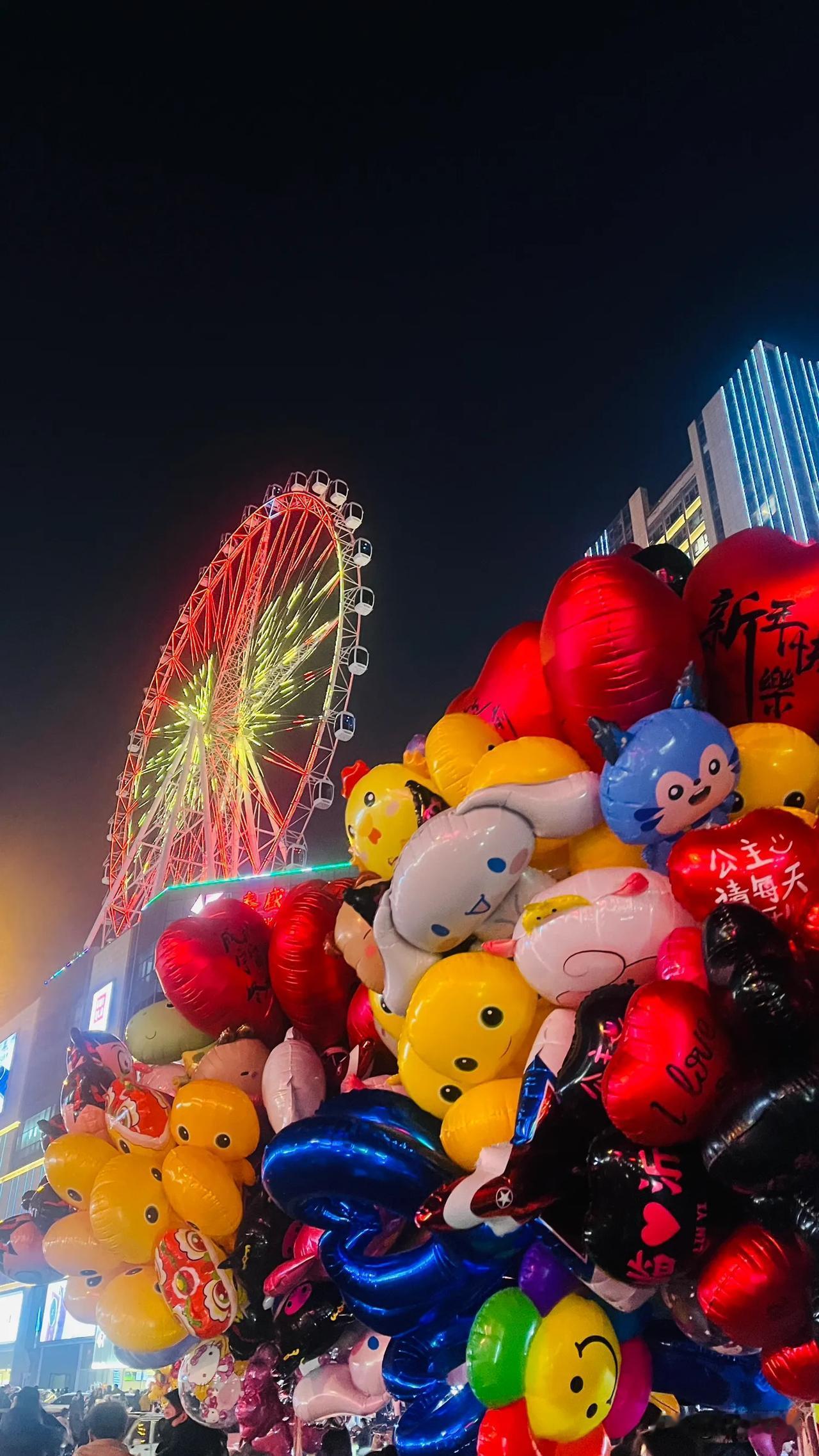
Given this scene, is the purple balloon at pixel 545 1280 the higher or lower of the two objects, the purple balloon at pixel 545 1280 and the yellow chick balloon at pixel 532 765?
the lower

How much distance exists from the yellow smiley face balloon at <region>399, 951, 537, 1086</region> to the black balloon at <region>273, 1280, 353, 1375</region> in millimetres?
1766

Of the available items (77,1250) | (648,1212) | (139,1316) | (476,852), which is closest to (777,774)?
(476,852)

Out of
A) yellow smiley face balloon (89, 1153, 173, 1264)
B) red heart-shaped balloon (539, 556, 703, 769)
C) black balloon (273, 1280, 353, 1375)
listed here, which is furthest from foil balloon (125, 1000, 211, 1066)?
red heart-shaped balloon (539, 556, 703, 769)

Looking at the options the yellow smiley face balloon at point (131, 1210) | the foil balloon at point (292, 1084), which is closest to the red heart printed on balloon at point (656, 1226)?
the foil balloon at point (292, 1084)

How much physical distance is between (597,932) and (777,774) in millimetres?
799

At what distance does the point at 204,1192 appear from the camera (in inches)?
187

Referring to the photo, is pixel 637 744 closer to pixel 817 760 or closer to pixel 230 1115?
pixel 817 760

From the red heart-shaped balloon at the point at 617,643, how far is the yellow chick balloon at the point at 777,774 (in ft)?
1.07

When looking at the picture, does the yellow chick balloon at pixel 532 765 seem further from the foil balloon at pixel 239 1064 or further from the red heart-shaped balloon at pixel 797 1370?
the foil balloon at pixel 239 1064

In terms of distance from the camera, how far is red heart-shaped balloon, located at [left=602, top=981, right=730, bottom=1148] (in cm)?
263

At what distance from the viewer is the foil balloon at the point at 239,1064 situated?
5117 mm

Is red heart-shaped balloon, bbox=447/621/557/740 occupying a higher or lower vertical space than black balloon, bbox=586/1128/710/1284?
higher

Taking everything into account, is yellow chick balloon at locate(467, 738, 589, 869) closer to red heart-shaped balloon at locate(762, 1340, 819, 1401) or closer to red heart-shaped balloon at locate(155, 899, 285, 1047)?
red heart-shaped balloon at locate(762, 1340, 819, 1401)

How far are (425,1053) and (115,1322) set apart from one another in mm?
2923
